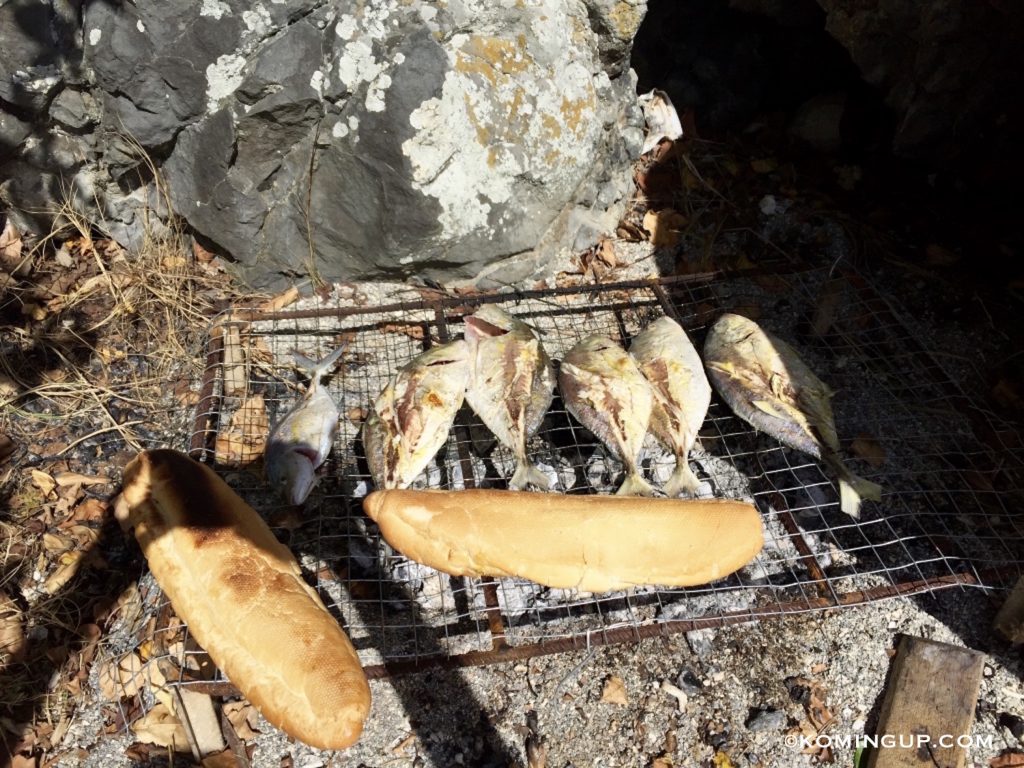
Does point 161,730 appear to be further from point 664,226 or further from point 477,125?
point 664,226

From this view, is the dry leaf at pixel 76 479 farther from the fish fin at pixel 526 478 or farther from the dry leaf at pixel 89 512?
the fish fin at pixel 526 478

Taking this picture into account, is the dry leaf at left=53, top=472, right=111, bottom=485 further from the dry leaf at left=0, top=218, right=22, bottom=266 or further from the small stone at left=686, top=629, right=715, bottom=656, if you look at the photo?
the small stone at left=686, top=629, right=715, bottom=656

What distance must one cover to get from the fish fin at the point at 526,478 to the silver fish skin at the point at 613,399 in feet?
1.36

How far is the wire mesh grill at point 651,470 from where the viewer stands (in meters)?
3.48

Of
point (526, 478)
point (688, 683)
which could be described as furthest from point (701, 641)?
point (526, 478)

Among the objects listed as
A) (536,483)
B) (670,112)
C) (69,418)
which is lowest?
(69,418)

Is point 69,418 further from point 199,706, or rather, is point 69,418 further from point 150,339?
point 199,706

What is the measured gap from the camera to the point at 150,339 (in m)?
4.70

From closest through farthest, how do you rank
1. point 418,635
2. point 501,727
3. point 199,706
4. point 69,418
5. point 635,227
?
point 199,706 → point 501,727 → point 418,635 → point 69,418 → point 635,227

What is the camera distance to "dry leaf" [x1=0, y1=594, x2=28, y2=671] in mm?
3395

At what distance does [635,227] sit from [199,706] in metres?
4.49

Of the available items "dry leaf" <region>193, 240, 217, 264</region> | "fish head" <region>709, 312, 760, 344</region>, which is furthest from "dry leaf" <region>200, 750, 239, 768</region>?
"fish head" <region>709, 312, 760, 344</region>

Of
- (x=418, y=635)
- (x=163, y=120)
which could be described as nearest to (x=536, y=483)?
(x=418, y=635)

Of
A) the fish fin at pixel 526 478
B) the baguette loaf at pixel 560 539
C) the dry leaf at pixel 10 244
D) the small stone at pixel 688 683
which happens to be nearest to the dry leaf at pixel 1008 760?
the small stone at pixel 688 683
